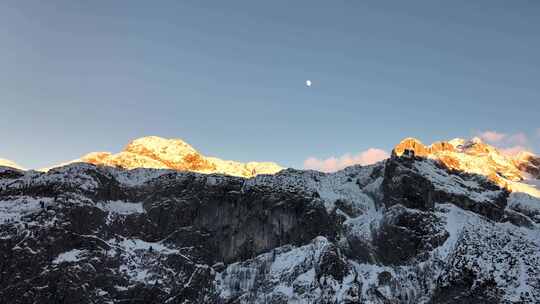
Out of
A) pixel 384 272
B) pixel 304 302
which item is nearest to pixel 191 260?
pixel 304 302

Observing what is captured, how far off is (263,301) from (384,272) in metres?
37.9

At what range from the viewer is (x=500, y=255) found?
18288 cm

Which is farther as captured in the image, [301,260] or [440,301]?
[301,260]

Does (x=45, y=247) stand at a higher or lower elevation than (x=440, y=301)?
higher

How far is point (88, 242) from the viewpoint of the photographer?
191 m

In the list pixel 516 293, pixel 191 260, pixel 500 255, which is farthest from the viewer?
pixel 191 260

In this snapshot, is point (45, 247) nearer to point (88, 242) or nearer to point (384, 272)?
point (88, 242)

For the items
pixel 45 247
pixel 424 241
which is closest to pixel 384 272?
pixel 424 241

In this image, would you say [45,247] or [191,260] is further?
[191,260]

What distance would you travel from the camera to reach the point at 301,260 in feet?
611

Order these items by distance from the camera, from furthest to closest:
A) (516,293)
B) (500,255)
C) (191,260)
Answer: (191,260)
(500,255)
(516,293)

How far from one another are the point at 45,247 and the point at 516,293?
13401 centimetres

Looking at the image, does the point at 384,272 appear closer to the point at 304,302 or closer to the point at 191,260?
the point at 304,302

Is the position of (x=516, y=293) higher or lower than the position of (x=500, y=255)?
lower
